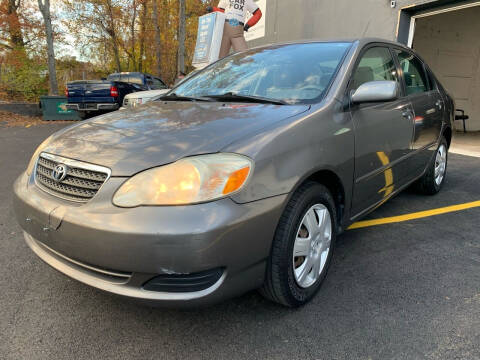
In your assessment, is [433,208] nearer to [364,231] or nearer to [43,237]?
[364,231]

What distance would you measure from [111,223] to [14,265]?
1.54 m

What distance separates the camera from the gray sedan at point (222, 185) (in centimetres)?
162

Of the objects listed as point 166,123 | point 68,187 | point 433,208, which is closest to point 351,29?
point 433,208

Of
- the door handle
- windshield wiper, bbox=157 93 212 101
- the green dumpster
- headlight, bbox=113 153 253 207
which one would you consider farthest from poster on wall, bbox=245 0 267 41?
headlight, bbox=113 153 253 207

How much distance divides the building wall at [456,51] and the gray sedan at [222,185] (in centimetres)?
965

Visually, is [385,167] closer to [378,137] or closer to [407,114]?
[378,137]

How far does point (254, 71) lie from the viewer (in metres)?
2.88

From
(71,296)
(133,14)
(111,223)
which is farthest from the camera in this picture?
(133,14)

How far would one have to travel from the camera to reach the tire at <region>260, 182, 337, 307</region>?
187cm

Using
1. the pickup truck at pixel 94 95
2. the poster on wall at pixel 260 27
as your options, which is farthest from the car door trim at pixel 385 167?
the poster on wall at pixel 260 27

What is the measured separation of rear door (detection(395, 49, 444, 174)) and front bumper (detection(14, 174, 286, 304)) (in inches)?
Answer: 86.5

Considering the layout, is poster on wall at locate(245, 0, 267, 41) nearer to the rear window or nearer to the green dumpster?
the rear window

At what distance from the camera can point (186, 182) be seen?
1.66 metres

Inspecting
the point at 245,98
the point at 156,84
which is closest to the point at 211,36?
the point at 156,84
